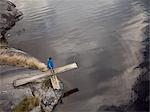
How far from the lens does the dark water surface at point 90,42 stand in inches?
1080

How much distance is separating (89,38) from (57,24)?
34.2 feet

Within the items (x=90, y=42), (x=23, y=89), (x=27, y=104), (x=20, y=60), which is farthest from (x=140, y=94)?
(x=90, y=42)

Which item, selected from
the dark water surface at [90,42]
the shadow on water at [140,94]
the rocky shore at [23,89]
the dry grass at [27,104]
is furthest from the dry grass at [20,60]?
the shadow on water at [140,94]

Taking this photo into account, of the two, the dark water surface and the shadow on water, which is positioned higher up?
the shadow on water

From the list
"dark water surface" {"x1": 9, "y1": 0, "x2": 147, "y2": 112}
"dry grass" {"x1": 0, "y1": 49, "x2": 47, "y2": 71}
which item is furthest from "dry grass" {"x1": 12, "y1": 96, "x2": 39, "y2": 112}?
"dry grass" {"x1": 0, "y1": 49, "x2": 47, "y2": 71}

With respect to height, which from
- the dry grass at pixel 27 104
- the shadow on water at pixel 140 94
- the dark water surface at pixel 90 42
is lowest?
the dark water surface at pixel 90 42

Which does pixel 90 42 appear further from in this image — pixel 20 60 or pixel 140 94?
pixel 140 94

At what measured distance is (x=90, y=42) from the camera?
127 feet

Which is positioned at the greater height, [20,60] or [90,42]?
[20,60]

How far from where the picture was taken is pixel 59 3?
208 feet

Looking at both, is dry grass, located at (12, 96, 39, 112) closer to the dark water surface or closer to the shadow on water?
the dark water surface

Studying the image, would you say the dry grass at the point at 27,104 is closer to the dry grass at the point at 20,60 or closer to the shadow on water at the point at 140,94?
the shadow on water at the point at 140,94

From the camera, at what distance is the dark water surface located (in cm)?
2744

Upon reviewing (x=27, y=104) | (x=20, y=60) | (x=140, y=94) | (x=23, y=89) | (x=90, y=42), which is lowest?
(x=90, y=42)
